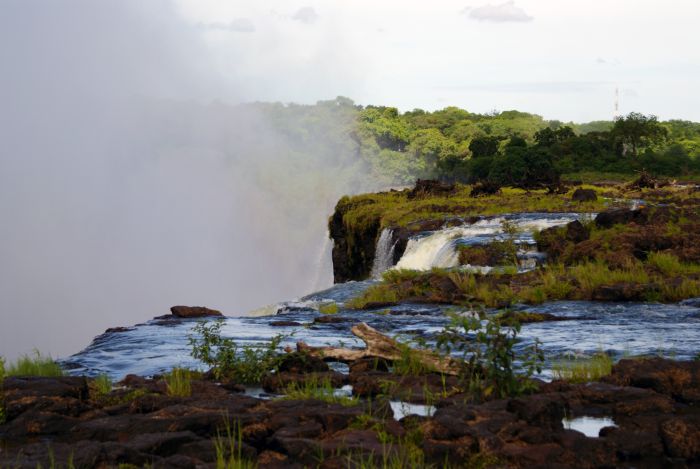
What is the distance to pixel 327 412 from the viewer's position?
7.79 m

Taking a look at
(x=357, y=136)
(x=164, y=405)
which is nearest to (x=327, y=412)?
(x=164, y=405)

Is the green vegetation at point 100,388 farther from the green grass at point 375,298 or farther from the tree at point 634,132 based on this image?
the tree at point 634,132

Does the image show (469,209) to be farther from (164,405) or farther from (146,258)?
(146,258)

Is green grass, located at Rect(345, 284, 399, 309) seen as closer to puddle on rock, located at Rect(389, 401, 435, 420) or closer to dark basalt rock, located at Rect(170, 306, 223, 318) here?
dark basalt rock, located at Rect(170, 306, 223, 318)

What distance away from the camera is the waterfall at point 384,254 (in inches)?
1094

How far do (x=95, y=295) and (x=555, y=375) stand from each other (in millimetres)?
72506

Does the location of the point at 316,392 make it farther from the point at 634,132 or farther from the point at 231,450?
the point at 634,132

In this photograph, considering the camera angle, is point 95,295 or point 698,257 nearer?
point 698,257

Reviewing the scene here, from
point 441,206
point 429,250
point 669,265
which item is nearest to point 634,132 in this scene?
point 441,206

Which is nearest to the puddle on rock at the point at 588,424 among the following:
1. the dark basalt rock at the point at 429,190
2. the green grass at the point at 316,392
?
the green grass at the point at 316,392

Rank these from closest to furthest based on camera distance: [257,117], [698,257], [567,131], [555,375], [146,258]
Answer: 1. [555,375]
2. [698,257]
3. [567,131]
4. [146,258]
5. [257,117]

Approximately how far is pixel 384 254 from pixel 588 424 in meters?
21.0

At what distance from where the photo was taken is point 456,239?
24.3 metres

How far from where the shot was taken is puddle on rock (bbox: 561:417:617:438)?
25.1ft
